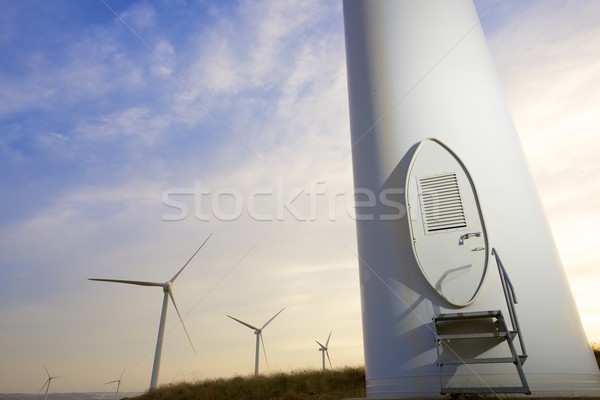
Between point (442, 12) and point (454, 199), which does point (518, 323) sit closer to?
point (454, 199)

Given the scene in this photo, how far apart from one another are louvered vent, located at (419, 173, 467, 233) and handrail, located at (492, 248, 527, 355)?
66 centimetres

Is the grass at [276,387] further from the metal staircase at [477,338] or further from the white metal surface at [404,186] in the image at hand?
the metal staircase at [477,338]

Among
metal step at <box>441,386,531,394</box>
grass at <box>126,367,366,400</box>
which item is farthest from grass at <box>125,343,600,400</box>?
metal step at <box>441,386,531,394</box>

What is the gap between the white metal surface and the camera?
5129 millimetres

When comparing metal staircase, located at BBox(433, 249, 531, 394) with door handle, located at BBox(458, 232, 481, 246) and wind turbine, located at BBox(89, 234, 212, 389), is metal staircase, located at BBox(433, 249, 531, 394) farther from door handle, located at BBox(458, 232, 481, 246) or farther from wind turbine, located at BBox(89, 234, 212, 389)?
wind turbine, located at BBox(89, 234, 212, 389)

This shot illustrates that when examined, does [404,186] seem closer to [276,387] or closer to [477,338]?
[477,338]

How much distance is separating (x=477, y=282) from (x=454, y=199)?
3.82 feet

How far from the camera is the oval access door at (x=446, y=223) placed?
17.6ft

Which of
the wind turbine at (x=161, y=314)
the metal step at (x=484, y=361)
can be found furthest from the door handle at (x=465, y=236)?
the wind turbine at (x=161, y=314)

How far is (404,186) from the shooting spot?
19.9 ft

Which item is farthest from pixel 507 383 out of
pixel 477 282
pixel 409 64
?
pixel 409 64

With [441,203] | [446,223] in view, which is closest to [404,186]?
[441,203]

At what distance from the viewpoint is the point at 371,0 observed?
787 centimetres

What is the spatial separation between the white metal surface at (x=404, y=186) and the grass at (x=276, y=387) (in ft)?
34.2
